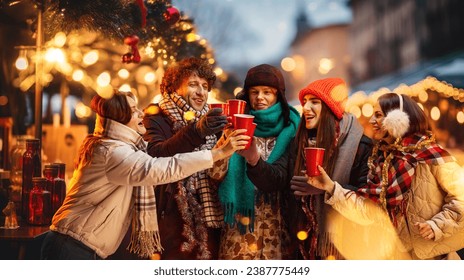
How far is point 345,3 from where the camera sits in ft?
15.7

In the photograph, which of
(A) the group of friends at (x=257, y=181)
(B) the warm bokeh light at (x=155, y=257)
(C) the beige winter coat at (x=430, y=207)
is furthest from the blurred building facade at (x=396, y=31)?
(B) the warm bokeh light at (x=155, y=257)

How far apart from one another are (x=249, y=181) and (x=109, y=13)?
4.99 feet

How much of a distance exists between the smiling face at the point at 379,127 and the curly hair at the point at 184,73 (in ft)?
3.34

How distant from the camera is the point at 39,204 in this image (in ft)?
14.0

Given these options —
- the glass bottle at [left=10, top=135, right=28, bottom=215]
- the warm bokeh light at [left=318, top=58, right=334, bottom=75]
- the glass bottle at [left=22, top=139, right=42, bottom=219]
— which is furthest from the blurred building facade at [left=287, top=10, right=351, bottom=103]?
the glass bottle at [left=10, top=135, right=28, bottom=215]

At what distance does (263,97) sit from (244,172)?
0.48 m

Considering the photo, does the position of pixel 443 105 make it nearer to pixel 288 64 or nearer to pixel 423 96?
pixel 423 96

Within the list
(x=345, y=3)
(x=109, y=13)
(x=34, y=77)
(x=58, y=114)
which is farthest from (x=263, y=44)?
(x=58, y=114)

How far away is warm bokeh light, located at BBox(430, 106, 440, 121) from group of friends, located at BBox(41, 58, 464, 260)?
757 millimetres

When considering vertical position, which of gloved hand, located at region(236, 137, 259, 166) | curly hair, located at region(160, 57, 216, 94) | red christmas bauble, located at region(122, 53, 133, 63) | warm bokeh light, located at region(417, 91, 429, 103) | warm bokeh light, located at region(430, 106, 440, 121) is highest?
red christmas bauble, located at region(122, 53, 133, 63)

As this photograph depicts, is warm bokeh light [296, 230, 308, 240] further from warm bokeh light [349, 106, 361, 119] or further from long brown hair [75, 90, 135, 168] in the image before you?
long brown hair [75, 90, 135, 168]

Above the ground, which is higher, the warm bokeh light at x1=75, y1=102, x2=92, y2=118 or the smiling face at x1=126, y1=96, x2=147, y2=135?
the warm bokeh light at x1=75, y1=102, x2=92, y2=118

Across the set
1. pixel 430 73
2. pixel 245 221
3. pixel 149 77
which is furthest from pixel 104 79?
pixel 430 73

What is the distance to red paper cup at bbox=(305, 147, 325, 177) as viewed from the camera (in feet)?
11.9
